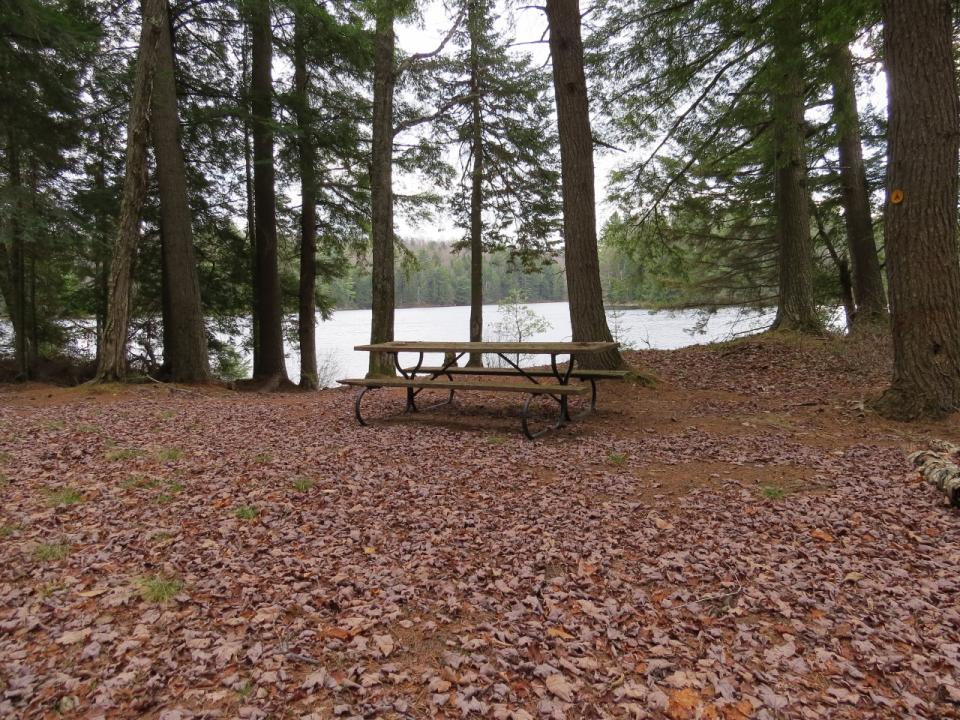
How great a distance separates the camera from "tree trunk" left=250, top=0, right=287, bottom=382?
10.1 meters

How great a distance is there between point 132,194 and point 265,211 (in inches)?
132

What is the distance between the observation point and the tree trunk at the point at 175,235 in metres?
8.77

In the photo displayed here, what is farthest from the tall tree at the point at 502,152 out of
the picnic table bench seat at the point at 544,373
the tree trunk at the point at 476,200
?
the picnic table bench seat at the point at 544,373

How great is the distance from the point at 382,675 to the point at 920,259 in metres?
5.53

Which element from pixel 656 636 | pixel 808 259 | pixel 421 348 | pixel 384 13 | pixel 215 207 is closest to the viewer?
pixel 656 636

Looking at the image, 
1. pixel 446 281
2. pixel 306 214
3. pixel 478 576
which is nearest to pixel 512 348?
pixel 478 576

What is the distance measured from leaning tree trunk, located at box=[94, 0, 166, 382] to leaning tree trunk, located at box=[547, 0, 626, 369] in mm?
5224

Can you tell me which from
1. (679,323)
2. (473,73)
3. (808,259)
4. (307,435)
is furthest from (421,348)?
(679,323)

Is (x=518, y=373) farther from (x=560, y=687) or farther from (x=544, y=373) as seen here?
(x=560, y=687)

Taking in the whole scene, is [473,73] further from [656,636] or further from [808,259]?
[656,636]

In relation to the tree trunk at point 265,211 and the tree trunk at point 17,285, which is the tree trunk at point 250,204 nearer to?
the tree trunk at point 265,211

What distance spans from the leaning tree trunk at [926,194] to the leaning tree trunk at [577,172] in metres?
2.97

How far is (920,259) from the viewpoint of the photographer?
4965 mm

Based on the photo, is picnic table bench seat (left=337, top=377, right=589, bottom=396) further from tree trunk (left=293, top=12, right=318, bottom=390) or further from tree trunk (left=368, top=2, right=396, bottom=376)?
tree trunk (left=293, top=12, right=318, bottom=390)
